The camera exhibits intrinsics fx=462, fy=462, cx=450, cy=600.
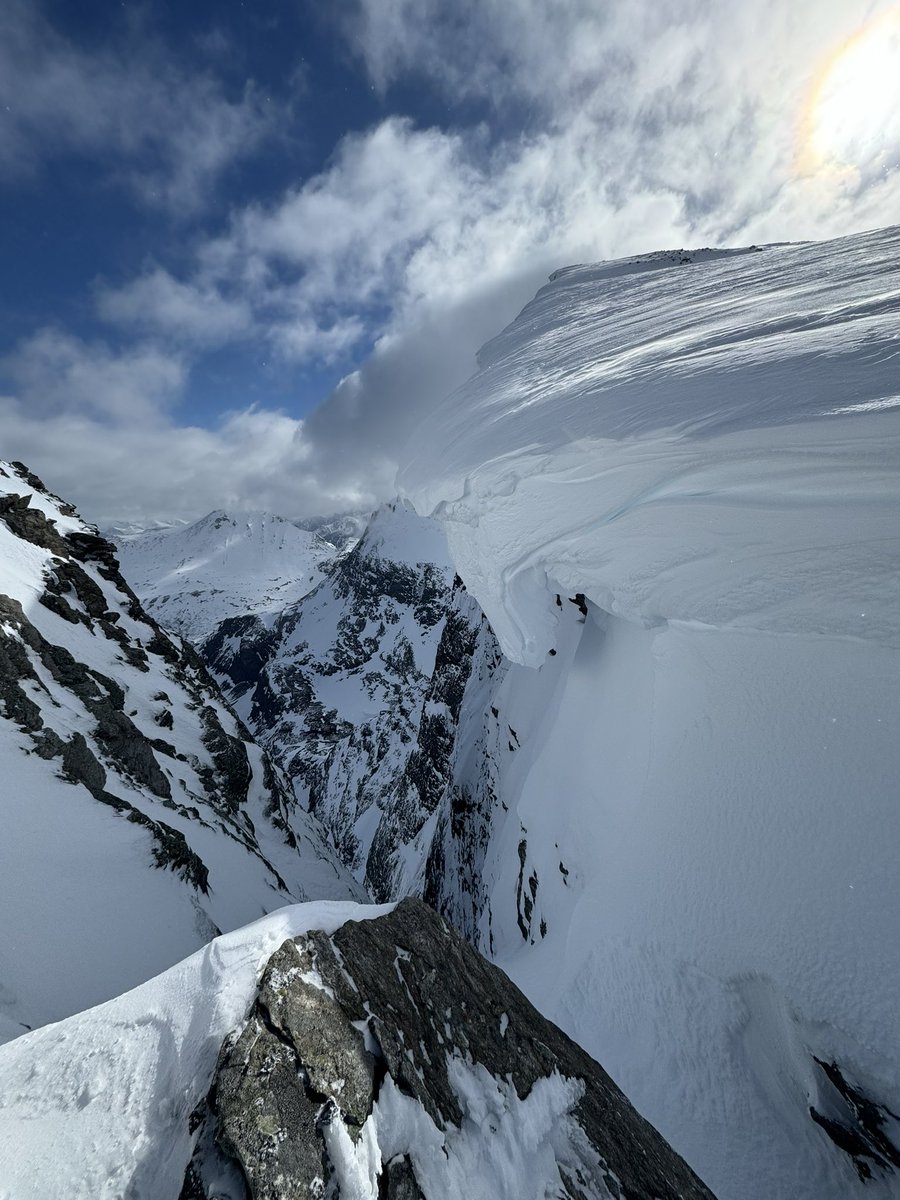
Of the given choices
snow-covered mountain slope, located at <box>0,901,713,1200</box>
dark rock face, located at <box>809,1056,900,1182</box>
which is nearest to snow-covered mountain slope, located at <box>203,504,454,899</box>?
dark rock face, located at <box>809,1056,900,1182</box>

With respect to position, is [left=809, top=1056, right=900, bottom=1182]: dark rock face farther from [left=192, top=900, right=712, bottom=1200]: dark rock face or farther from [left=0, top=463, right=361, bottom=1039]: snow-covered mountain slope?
[left=0, top=463, right=361, bottom=1039]: snow-covered mountain slope

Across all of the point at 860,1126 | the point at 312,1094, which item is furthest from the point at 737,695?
the point at 312,1094

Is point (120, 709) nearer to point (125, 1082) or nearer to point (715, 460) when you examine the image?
point (125, 1082)

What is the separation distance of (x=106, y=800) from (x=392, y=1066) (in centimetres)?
1402

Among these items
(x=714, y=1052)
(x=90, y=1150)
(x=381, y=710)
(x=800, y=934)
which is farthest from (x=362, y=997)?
(x=381, y=710)

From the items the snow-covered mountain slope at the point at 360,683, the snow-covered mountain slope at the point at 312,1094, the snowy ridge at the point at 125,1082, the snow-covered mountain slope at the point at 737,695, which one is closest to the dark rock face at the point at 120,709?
the snowy ridge at the point at 125,1082

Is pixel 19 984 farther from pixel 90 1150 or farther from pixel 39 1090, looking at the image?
pixel 90 1150

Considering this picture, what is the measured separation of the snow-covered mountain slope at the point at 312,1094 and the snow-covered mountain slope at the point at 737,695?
174 centimetres

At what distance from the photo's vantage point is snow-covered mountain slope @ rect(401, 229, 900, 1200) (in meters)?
4.57

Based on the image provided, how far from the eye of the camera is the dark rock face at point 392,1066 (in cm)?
248

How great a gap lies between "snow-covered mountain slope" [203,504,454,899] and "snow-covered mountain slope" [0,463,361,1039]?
16692 mm

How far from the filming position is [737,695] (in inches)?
257

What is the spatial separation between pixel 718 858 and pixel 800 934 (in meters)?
1.16

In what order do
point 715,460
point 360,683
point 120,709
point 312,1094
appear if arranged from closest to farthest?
point 312,1094 → point 715,460 → point 120,709 → point 360,683
